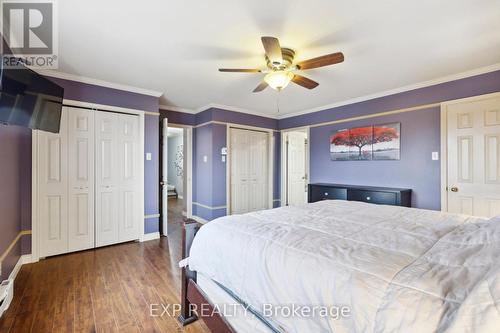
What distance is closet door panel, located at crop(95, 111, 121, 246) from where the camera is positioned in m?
3.27

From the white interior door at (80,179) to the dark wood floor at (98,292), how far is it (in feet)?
0.73

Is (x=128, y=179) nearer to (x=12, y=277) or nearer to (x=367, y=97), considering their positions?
(x=12, y=277)

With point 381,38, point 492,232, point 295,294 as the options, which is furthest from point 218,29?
point 492,232

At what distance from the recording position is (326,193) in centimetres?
411

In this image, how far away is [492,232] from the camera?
4.00ft

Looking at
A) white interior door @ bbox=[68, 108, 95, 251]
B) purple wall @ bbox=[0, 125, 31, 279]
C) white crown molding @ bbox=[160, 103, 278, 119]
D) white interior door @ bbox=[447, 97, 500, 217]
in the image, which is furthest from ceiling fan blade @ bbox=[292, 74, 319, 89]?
purple wall @ bbox=[0, 125, 31, 279]

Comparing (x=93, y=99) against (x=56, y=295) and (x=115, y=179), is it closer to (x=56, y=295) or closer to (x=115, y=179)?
(x=115, y=179)

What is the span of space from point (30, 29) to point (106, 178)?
1878mm

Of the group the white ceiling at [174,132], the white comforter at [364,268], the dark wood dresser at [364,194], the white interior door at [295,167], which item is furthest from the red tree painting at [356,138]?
the white ceiling at [174,132]

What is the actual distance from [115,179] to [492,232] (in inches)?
152

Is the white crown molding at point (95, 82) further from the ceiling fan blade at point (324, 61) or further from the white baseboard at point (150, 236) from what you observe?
the ceiling fan blade at point (324, 61)

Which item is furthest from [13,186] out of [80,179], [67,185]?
[80,179]

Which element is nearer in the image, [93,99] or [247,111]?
[93,99]

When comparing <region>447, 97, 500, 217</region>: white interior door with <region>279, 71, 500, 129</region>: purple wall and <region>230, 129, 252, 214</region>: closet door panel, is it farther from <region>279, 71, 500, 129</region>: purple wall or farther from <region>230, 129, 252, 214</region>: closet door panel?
<region>230, 129, 252, 214</region>: closet door panel
